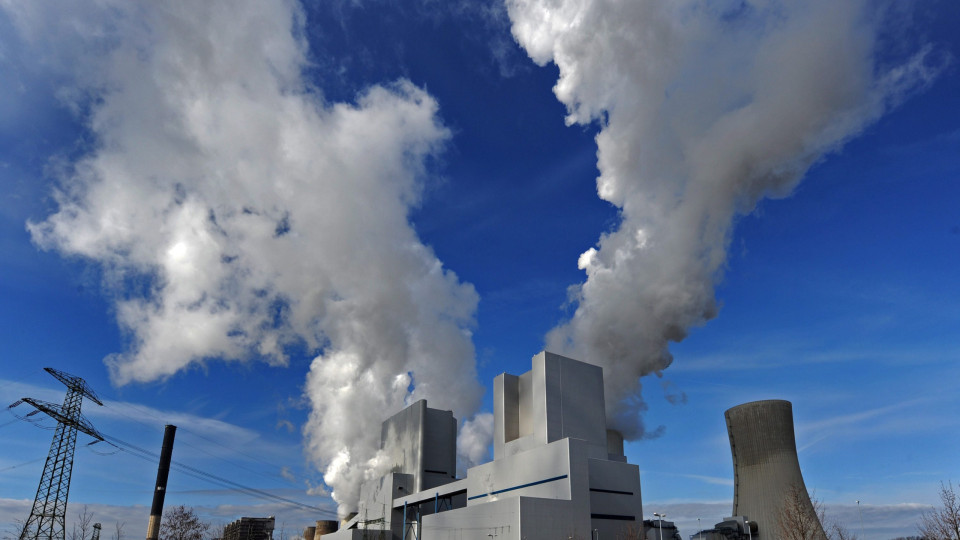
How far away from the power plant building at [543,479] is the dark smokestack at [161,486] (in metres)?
23.5

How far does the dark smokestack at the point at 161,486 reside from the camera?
224 feet

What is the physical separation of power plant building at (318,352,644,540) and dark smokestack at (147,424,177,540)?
77.1ft

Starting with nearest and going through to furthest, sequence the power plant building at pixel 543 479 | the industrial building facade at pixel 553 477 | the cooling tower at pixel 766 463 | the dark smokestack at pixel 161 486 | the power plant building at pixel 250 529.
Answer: the power plant building at pixel 543 479
the industrial building facade at pixel 553 477
the cooling tower at pixel 766 463
the dark smokestack at pixel 161 486
the power plant building at pixel 250 529

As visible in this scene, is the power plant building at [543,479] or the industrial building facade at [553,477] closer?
the power plant building at [543,479]

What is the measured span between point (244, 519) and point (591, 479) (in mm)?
95318

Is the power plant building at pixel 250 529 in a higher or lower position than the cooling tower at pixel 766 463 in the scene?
lower

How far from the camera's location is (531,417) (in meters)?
52.8

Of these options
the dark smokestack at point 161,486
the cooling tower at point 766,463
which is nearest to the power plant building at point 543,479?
the cooling tower at point 766,463

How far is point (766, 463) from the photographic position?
56375mm

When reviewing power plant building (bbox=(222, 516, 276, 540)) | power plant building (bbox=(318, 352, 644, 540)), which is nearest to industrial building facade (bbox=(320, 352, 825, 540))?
power plant building (bbox=(318, 352, 644, 540))

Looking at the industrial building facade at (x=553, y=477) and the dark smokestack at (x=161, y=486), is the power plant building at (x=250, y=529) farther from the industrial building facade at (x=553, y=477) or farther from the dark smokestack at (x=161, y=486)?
the industrial building facade at (x=553, y=477)

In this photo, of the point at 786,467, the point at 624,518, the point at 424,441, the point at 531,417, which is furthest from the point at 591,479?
the point at 424,441

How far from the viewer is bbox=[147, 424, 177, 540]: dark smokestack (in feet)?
224

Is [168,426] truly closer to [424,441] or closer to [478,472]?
[424,441]
